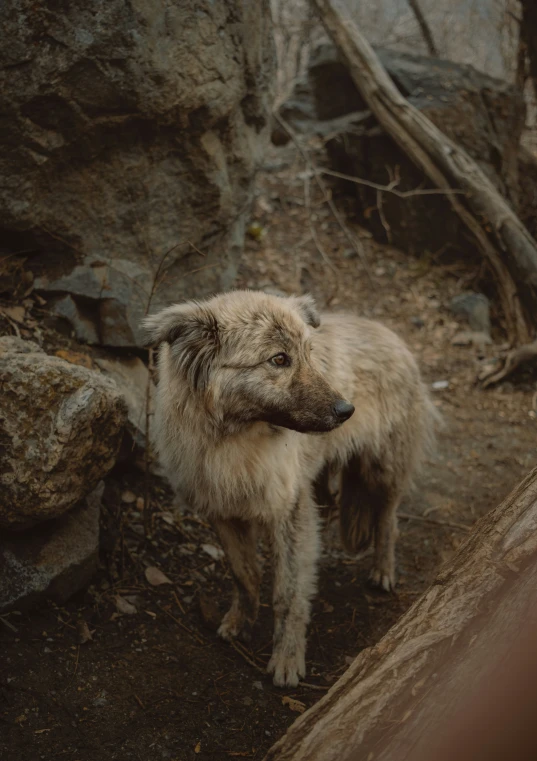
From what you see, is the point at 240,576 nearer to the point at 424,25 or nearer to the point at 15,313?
the point at 15,313

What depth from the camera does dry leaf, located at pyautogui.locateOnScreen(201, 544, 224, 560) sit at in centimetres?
449

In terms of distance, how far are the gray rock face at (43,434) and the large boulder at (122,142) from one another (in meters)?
0.84

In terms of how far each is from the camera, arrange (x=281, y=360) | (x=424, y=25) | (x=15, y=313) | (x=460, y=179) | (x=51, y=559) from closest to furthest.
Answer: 1. (x=281, y=360)
2. (x=51, y=559)
3. (x=15, y=313)
4. (x=460, y=179)
5. (x=424, y=25)

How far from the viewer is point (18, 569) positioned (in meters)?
3.36

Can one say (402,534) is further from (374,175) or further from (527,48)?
(527,48)

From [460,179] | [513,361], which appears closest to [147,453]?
[513,361]

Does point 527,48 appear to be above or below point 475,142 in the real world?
above

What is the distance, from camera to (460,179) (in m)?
7.36

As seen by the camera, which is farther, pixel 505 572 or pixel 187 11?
pixel 187 11

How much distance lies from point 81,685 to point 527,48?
8.67 metres

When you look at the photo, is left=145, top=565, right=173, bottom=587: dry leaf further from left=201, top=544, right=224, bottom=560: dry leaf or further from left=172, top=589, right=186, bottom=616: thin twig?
left=201, top=544, right=224, bottom=560: dry leaf

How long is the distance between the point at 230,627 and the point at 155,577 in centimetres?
58

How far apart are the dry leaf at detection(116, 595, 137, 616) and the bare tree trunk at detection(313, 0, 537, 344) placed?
5.00 metres

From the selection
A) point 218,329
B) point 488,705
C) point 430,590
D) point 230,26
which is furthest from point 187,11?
point 488,705
